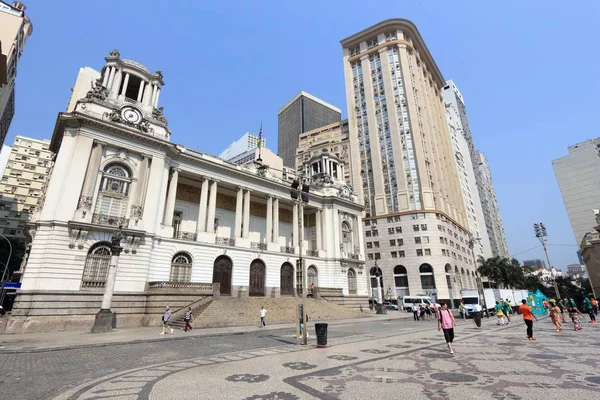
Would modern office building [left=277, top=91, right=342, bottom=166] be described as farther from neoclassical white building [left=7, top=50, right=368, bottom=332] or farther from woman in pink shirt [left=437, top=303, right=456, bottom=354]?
woman in pink shirt [left=437, top=303, right=456, bottom=354]

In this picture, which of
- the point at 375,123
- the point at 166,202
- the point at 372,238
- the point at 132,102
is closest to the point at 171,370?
the point at 166,202

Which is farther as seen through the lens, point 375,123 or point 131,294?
point 375,123

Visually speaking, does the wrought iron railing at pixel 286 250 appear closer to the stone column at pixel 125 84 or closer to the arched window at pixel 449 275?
the stone column at pixel 125 84

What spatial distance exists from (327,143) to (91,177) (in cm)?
6880

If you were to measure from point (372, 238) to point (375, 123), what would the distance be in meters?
26.9

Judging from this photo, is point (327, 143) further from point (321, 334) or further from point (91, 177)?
point (321, 334)

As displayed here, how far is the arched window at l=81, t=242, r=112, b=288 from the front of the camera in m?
22.3

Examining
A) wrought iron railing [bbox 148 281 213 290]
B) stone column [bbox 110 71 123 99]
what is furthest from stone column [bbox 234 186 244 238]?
stone column [bbox 110 71 123 99]

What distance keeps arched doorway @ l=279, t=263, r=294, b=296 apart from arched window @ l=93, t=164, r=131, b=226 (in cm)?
1793

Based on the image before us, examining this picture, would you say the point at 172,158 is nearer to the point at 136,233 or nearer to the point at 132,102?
the point at 132,102

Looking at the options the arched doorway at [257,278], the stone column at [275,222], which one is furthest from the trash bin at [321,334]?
the stone column at [275,222]

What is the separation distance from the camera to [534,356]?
29.4ft

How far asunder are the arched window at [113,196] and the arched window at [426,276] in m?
51.0

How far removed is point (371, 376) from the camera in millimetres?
6949
